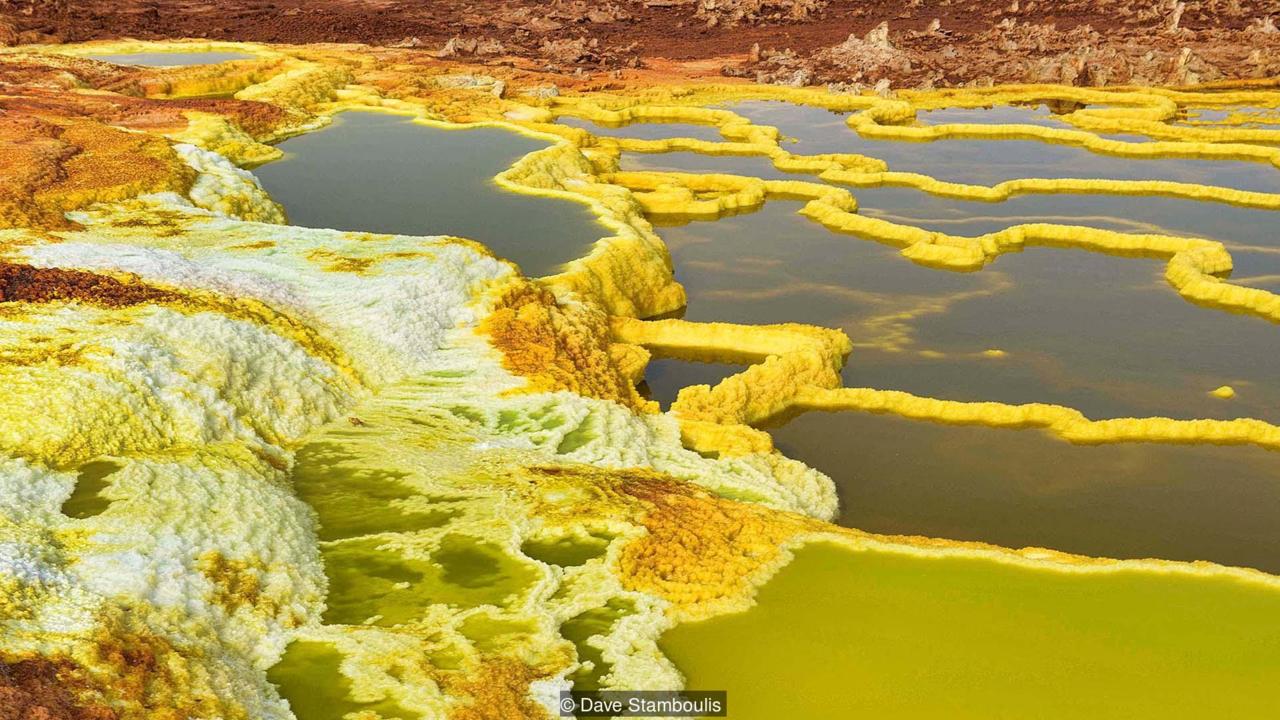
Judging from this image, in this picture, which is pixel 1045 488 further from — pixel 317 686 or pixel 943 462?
pixel 317 686

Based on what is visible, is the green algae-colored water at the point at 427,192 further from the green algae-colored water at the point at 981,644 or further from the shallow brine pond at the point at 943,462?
the green algae-colored water at the point at 981,644

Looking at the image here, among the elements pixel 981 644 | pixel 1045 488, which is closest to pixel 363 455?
pixel 981 644

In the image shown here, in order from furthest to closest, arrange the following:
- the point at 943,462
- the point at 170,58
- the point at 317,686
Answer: the point at 170,58, the point at 943,462, the point at 317,686

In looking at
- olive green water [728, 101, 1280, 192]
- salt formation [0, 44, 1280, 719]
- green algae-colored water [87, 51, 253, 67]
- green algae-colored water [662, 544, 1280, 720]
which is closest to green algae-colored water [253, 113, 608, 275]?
salt formation [0, 44, 1280, 719]

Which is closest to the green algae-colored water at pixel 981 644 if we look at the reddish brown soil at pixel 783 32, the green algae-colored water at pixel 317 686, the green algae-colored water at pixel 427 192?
the green algae-colored water at pixel 317 686

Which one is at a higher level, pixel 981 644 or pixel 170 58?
pixel 170 58

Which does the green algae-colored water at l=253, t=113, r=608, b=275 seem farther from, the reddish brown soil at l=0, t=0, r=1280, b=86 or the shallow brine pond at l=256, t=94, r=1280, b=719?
the reddish brown soil at l=0, t=0, r=1280, b=86
